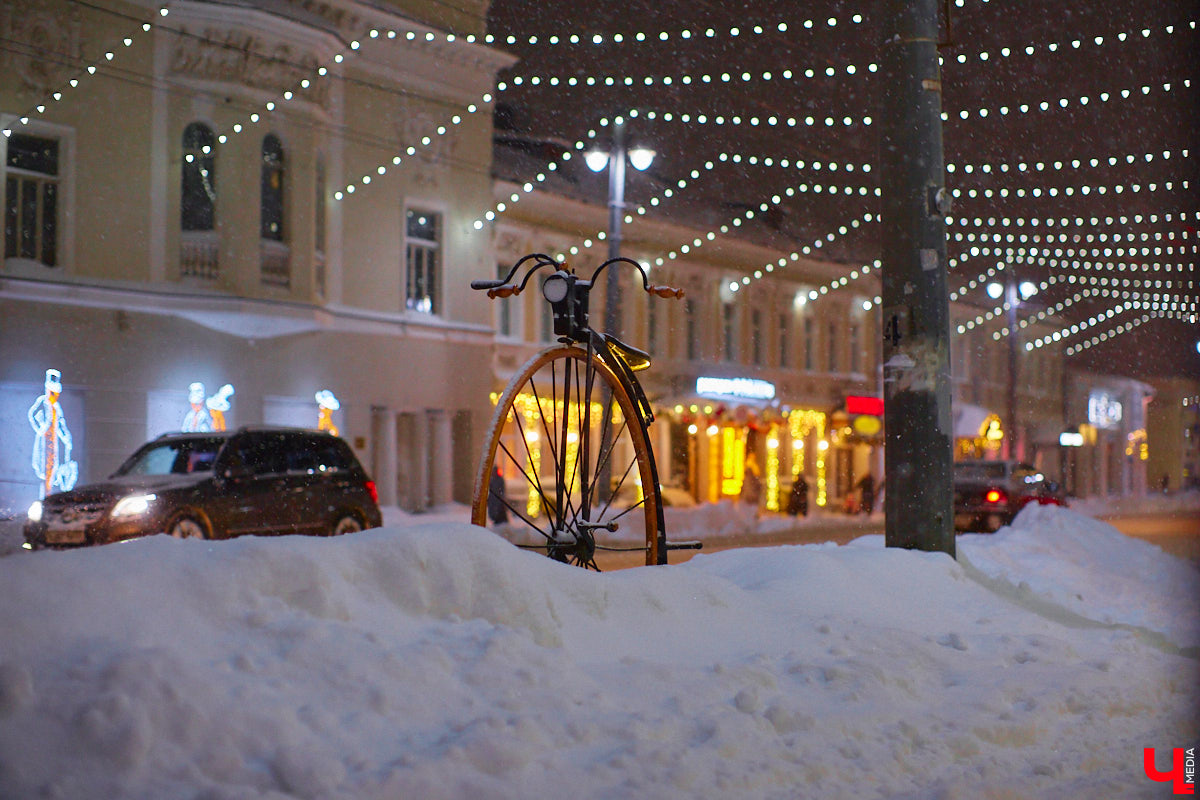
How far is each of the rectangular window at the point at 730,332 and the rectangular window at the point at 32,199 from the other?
22.5 meters

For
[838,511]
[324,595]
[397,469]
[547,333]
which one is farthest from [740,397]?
[324,595]

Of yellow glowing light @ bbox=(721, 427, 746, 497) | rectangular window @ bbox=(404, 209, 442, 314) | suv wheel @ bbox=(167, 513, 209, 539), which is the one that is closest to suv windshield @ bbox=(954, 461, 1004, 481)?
rectangular window @ bbox=(404, 209, 442, 314)

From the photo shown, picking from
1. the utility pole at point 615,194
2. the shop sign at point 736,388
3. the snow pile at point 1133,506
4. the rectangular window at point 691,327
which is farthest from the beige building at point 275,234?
the snow pile at point 1133,506

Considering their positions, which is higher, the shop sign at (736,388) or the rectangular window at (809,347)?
the rectangular window at (809,347)

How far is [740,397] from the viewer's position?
126 ft

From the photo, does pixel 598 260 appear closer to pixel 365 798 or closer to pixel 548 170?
pixel 548 170

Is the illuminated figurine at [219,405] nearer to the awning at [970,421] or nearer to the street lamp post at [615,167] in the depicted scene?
the street lamp post at [615,167]

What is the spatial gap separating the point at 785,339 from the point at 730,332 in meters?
3.63

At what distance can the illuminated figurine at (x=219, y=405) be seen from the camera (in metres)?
23.2

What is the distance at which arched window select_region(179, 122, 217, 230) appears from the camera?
74.9ft

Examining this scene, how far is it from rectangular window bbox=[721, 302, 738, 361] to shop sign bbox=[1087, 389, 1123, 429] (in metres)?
34.7

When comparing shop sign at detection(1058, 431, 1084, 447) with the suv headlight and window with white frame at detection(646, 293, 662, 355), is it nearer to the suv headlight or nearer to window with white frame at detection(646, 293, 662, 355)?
window with white frame at detection(646, 293, 662, 355)

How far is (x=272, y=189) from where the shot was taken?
2391cm

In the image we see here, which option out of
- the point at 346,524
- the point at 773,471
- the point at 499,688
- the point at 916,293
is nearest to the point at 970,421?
the point at 773,471
